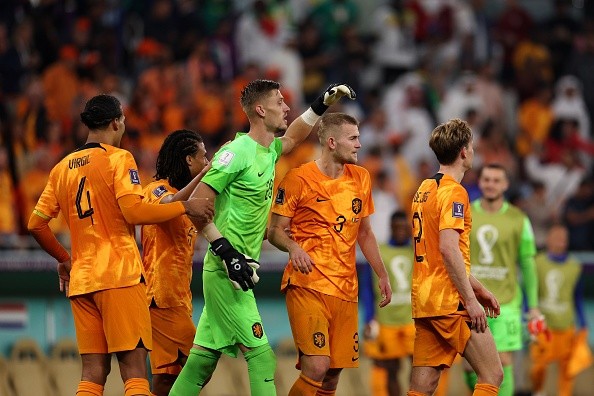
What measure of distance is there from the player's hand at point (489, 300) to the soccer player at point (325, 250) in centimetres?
71

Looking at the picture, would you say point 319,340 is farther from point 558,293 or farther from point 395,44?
point 395,44

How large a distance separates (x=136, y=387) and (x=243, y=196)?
1584 mm

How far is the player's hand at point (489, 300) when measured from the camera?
10031 millimetres

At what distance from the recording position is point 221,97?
18.7 m

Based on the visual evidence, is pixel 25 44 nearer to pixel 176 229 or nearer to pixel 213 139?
pixel 213 139

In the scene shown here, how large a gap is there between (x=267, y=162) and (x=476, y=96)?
10376 millimetres

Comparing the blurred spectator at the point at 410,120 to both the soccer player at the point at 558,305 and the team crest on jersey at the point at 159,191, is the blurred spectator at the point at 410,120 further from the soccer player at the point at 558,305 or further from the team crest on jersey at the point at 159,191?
the team crest on jersey at the point at 159,191

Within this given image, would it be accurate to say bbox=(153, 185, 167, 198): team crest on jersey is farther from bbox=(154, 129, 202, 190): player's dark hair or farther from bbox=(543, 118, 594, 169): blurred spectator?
bbox=(543, 118, 594, 169): blurred spectator

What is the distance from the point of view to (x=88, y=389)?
31.2ft

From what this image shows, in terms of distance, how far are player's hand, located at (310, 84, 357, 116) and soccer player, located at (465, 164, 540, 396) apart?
236cm

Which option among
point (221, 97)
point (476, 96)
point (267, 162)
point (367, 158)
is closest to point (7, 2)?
point (221, 97)

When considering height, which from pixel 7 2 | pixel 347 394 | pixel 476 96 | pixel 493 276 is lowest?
pixel 347 394

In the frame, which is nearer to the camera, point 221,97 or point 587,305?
point 587,305

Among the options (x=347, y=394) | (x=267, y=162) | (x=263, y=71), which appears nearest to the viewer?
(x=267, y=162)
